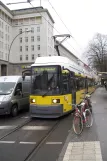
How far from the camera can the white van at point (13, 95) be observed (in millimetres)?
13540

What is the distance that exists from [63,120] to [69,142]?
489 centimetres

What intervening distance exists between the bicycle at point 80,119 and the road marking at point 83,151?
4.93 feet

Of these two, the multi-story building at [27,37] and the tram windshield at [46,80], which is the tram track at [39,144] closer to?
the tram windshield at [46,80]

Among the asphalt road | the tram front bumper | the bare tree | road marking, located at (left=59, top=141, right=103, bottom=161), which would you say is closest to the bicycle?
the asphalt road

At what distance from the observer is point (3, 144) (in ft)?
26.8

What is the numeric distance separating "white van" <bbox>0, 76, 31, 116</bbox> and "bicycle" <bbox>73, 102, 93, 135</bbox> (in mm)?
4566

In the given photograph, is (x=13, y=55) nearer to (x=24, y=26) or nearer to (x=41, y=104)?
(x=24, y=26)

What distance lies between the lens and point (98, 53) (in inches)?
3024

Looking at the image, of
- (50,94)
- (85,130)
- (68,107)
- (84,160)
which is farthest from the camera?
(68,107)

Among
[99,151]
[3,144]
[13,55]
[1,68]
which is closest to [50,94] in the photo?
[3,144]

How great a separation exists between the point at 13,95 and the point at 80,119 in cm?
581

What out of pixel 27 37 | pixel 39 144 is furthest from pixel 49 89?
pixel 27 37

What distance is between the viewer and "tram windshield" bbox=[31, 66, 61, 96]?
12.8m

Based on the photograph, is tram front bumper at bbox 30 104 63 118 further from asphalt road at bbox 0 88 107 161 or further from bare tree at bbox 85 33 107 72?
bare tree at bbox 85 33 107 72
